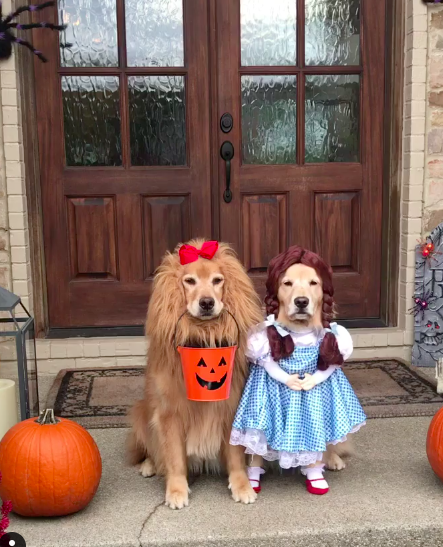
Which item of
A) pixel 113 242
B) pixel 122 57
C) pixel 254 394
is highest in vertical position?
pixel 122 57

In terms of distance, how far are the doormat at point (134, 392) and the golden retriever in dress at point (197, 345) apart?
0.75 meters

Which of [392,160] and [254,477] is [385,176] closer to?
[392,160]

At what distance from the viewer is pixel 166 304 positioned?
7.39 feet

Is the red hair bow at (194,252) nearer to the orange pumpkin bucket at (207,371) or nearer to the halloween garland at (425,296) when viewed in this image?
the orange pumpkin bucket at (207,371)

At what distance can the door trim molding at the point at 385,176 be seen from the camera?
384cm

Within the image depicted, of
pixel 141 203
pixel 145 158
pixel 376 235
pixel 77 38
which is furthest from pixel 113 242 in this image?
pixel 376 235

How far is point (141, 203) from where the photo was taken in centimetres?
402

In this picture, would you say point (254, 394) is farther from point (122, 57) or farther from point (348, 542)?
point (122, 57)

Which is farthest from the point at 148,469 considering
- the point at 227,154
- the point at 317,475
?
the point at 227,154

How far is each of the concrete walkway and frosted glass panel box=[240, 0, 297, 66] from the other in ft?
8.59

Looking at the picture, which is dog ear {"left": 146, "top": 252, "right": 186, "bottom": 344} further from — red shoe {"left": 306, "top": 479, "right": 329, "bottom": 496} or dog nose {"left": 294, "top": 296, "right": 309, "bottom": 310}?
red shoe {"left": 306, "top": 479, "right": 329, "bottom": 496}

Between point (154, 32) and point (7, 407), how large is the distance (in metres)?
2.57

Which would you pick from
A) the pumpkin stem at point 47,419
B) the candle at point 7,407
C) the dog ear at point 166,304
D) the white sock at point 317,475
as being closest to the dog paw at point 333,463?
the white sock at point 317,475

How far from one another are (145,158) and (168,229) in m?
0.48
